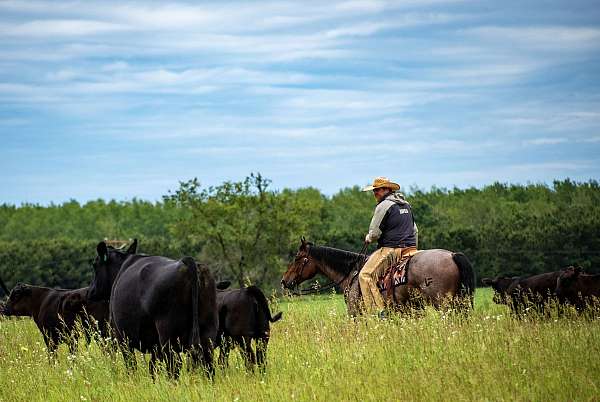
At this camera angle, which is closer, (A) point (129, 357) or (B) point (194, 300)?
(B) point (194, 300)

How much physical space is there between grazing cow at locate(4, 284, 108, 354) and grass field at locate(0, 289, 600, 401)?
5.89 ft

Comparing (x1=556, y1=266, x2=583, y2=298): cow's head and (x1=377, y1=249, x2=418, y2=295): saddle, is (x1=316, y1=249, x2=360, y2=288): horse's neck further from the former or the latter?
(x1=556, y1=266, x2=583, y2=298): cow's head

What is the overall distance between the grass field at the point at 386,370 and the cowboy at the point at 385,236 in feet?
6.66

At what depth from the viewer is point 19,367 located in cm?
1348

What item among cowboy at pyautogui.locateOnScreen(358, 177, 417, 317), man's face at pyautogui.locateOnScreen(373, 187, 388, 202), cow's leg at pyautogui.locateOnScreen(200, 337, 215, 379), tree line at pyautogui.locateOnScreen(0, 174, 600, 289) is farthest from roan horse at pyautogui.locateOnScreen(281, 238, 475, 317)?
tree line at pyautogui.locateOnScreen(0, 174, 600, 289)

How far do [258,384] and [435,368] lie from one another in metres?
2.06

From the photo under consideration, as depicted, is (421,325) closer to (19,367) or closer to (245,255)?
(19,367)

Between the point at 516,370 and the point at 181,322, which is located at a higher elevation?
the point at 181,322

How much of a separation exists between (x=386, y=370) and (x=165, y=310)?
273cm

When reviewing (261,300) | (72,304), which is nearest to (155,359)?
Result: (261,300)

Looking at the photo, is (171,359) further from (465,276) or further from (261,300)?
(465,276)

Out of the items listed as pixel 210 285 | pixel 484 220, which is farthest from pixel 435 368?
pixel 484 220

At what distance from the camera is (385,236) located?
1566 centimetres

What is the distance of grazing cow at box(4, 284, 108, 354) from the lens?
15609mm
